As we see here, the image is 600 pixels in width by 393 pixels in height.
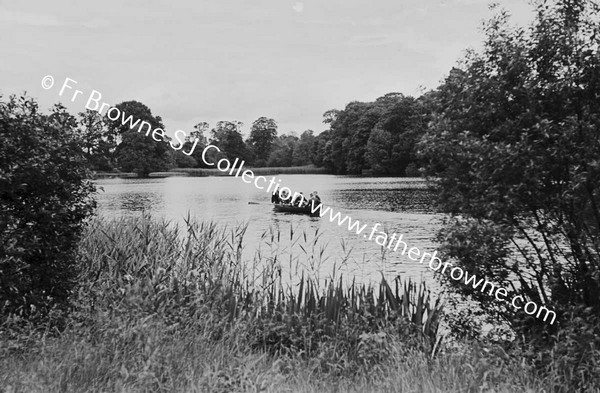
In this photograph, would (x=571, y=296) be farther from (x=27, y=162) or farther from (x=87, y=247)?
(x=87, y=247)

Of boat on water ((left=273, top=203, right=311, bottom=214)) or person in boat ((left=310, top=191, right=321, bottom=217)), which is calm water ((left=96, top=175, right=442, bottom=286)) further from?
person in boat ((left=310, top=191, right=321, bottom=217))

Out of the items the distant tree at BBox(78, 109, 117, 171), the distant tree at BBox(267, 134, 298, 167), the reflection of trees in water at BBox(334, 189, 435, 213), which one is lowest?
the distant tree at BBox(78, 109, 117, 171)

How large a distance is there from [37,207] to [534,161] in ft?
18.0

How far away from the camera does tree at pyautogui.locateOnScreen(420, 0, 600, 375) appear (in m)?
6.27

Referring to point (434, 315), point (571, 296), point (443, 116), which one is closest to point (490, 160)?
point (443, 116)

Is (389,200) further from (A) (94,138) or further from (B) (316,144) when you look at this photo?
(B) (316,144)

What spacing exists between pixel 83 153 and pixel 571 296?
6082 mm

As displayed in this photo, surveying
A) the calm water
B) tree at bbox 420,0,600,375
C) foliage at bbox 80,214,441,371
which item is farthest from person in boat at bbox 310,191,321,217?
tree at bbox 420,0,600,375

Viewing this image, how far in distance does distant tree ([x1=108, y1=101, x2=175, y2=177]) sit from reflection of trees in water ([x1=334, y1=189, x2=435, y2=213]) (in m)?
41.8

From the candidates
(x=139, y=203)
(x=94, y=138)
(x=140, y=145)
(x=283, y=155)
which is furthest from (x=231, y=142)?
(x=94, y=138)

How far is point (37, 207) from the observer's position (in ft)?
21.4

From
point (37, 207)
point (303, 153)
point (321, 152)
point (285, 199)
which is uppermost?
point (321, 152)

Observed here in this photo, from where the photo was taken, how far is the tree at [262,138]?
481 ft

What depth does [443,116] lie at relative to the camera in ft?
23.9
